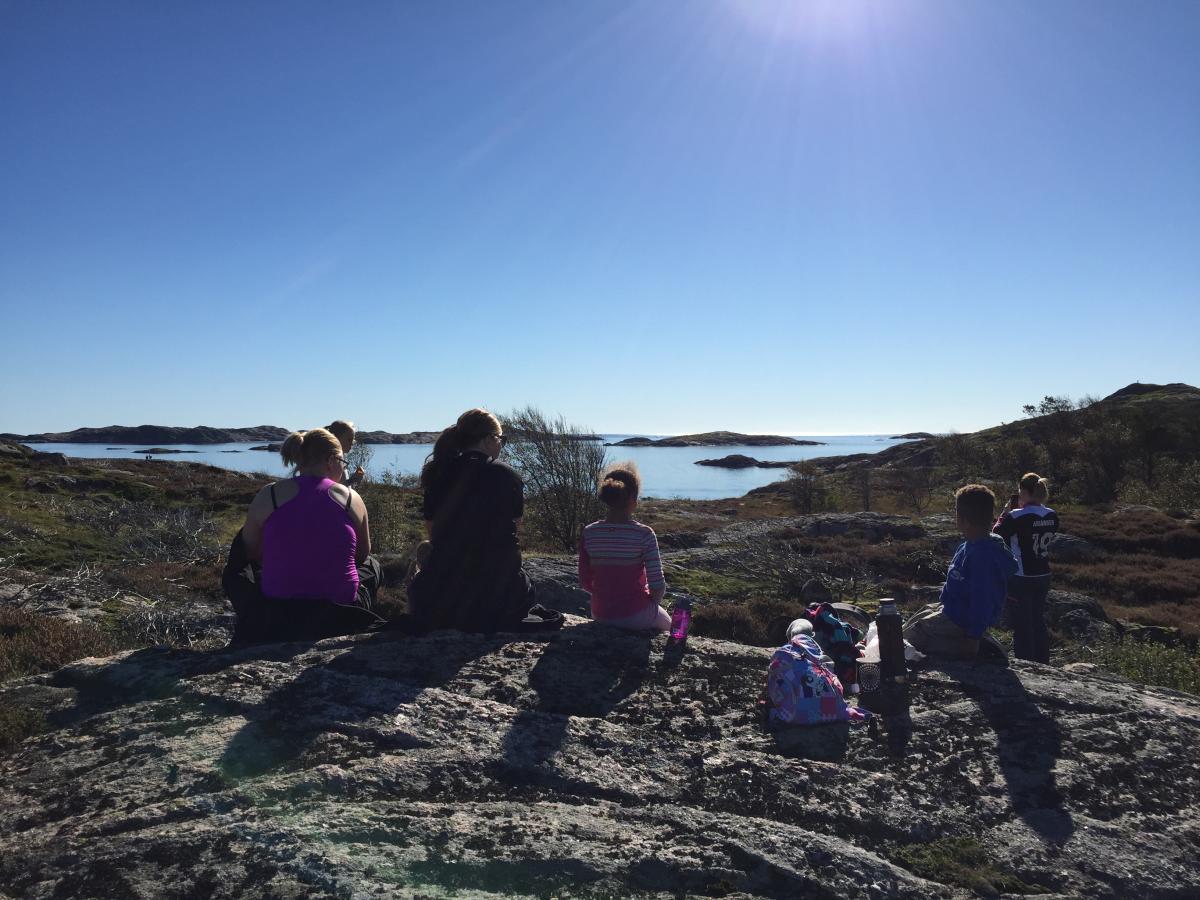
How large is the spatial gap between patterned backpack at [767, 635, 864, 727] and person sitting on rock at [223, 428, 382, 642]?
2.74 metres

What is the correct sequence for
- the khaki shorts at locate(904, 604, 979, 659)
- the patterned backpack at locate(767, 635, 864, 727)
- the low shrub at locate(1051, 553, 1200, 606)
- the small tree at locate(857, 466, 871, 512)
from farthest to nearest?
the small tree at locate(857, 466, 871, 512), the low shrub at locate(1051, 553, 1200, 606), the khaki shorts at locate(904, 604, 979, 659), the patterned backpack at locate(767, 635, 864, 727)

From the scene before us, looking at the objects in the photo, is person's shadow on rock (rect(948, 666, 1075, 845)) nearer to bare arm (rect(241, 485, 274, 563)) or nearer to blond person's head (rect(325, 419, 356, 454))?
bare arm (rect(241, 485, 274, 563))

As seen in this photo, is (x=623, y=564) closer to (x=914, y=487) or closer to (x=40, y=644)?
(x=40, y=644)

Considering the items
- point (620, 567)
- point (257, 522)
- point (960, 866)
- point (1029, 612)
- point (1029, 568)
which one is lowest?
point (1029, 612)

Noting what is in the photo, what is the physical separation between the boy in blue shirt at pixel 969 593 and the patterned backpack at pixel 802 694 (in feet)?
4.56

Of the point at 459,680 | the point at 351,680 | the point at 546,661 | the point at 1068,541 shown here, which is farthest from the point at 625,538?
the point at 1068,541

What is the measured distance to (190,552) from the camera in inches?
561

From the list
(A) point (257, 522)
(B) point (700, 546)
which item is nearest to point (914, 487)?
(B) point (700, 546)

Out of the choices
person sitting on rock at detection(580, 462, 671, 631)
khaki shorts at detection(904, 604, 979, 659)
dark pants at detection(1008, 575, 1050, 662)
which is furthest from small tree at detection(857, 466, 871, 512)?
person sitting on rock at detection(580, 462, 671, 631)

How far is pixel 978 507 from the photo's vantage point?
5.02m

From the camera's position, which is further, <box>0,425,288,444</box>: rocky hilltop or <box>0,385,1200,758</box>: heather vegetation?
<box>0,425,288,444</box>: rocky hilltop

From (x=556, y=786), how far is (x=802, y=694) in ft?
4.35

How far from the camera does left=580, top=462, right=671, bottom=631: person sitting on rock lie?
16.3 ft

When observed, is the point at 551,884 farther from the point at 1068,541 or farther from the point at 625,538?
the point at 1068,541
